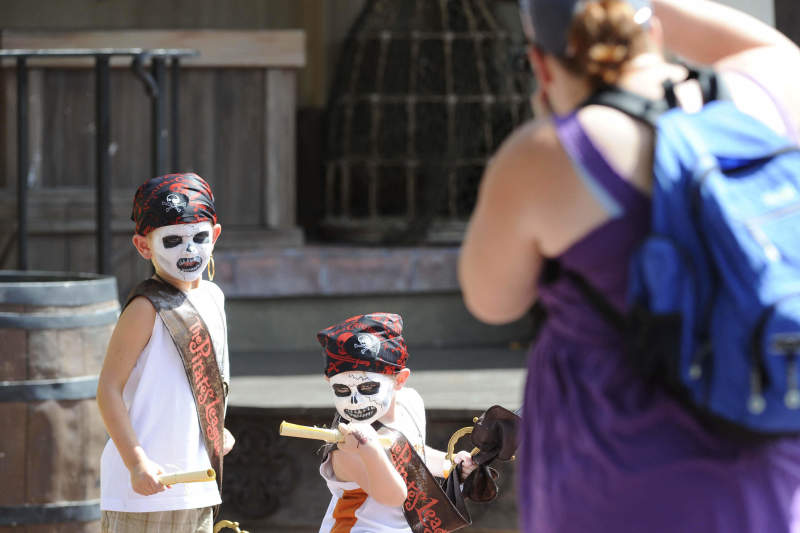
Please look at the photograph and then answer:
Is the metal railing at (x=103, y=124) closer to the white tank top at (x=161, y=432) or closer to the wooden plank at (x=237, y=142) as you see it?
the wooden plank at (x=237, y=142)

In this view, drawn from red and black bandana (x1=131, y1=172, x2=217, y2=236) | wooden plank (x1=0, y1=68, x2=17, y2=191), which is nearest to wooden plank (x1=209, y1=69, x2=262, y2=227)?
wooden plank (x1=0, y1=68, x2=17, y2=191)

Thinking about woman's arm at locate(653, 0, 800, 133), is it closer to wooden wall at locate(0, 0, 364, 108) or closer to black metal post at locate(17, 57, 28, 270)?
black metal post at locate(17, 57, 28, 270)

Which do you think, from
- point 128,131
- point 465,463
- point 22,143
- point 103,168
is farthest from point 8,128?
point 465,463

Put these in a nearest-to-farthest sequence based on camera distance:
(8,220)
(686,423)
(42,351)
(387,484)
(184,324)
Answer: (686,423)
(387,484)
(184,324)
(42,351)
(8,220)

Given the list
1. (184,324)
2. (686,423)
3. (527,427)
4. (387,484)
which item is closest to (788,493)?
(686,423)

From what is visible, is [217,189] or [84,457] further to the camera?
[217,189]

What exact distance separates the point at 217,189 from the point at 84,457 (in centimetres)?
263

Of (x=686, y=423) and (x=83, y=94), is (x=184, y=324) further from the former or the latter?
(x=83, y=94)

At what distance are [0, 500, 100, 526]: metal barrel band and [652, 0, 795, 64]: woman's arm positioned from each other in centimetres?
218

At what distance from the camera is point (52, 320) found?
345cm

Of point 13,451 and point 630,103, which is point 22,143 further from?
point 630,103

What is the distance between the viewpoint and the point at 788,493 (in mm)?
1683

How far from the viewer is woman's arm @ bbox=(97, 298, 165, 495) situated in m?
2.68

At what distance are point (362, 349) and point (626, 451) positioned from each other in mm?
1203
